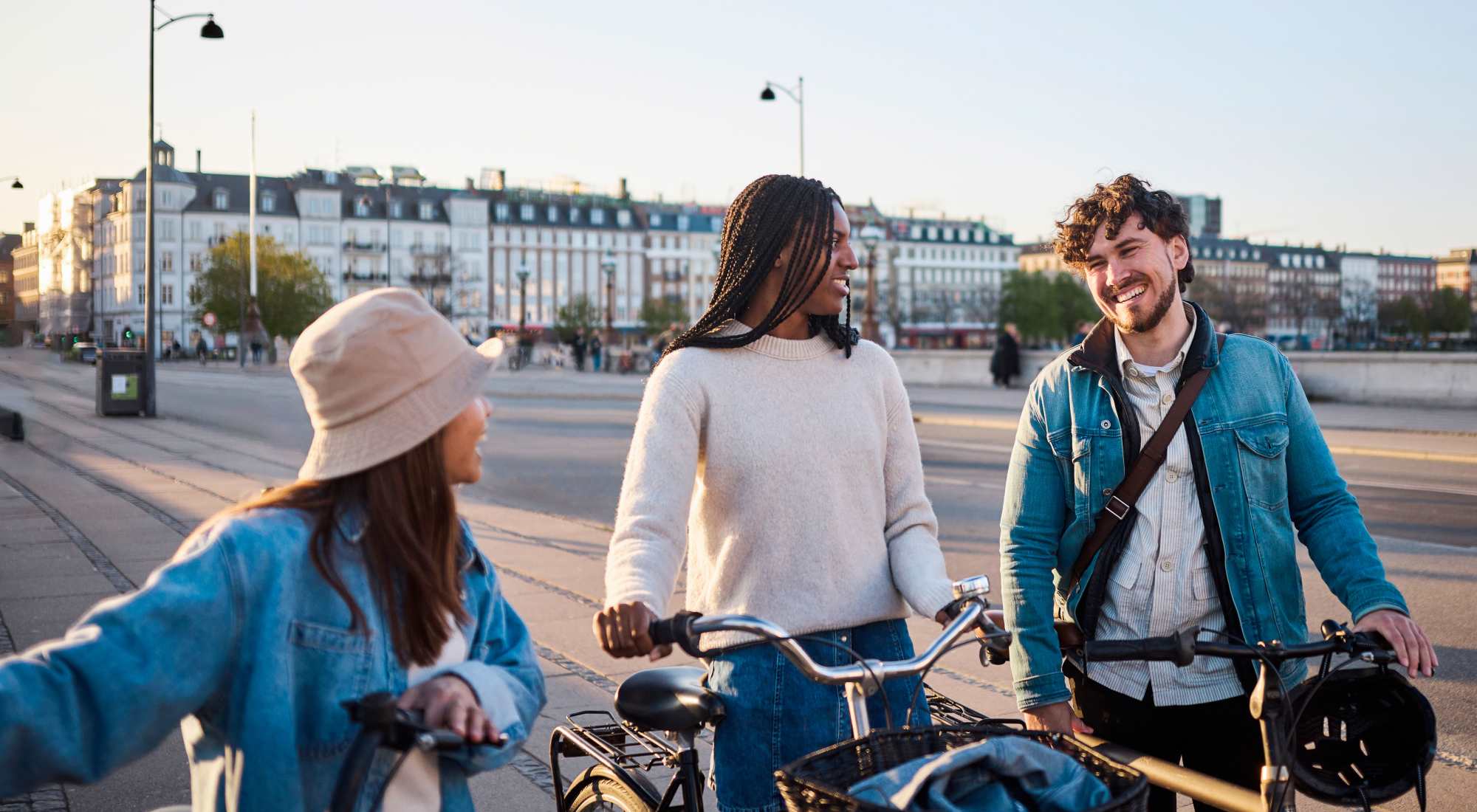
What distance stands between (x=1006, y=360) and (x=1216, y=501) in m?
33.0

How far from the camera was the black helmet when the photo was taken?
91.2 inches

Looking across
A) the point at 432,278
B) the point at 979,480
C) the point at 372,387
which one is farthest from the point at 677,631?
the point at 432,278

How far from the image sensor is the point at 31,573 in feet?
27.8

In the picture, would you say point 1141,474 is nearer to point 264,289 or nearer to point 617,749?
point 617,749

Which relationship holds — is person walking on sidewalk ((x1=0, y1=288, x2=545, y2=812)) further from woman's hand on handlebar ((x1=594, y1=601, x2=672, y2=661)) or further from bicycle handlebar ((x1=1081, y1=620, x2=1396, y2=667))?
bicycle handlebar ((x1=1081, y1=620, x2=1396, y2=667))

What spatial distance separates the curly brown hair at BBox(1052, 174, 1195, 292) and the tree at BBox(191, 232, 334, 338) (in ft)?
294

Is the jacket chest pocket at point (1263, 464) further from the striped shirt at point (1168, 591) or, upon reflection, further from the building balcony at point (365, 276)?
the building balcony at point (365, 276)

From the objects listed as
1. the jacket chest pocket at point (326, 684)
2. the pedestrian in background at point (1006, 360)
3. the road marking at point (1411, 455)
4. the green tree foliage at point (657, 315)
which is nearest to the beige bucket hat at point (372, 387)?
the jacket chest pocket at point (326, 684)

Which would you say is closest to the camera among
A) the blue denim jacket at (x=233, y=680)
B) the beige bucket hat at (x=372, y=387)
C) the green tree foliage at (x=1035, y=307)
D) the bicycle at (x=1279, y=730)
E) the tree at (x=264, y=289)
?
the blue denim jacket at (x=233, y=680)

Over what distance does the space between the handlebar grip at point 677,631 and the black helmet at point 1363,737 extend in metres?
0.98

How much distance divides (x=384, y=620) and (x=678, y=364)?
40.3 inches

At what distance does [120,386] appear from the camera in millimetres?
25266

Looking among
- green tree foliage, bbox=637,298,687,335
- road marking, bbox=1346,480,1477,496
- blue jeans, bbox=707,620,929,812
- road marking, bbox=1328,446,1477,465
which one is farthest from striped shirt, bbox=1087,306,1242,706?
green tree foliage, bbox=637,298,687,335

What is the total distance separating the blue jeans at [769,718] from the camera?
2615mm
